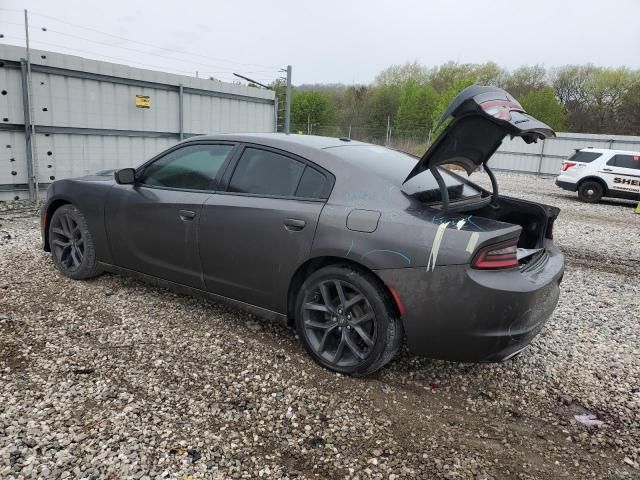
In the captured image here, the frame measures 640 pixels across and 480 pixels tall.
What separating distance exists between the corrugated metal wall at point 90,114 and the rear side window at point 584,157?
33.0 ft

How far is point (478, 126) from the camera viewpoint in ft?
8.92

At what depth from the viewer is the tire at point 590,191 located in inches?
529

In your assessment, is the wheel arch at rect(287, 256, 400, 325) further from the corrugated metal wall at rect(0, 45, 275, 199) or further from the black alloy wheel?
the corrugated metal wall at rect(0, 45, 275, 199)

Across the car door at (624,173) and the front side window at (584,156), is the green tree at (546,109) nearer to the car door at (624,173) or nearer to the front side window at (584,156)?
the front side window at (584,156)

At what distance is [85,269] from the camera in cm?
→ 446

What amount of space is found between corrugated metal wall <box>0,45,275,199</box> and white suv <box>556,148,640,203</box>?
9.93 m

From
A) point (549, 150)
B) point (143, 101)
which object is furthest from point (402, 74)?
point (143, 101)

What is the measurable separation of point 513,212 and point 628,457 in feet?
5.67

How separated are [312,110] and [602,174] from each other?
88.1 ft

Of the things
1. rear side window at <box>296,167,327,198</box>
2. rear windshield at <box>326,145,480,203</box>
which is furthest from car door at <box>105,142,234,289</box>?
rear windshield at <box>326,145,480,203</box>

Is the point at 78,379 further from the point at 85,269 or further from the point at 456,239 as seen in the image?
the point at 456,239

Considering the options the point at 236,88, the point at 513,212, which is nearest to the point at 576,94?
the point at 236,88

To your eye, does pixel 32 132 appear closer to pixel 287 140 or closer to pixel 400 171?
pixel 287 140

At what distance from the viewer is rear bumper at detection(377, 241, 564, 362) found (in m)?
2.62
